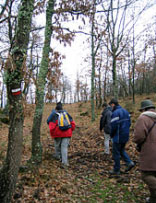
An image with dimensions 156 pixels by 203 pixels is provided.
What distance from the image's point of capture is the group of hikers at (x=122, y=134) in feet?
10.2

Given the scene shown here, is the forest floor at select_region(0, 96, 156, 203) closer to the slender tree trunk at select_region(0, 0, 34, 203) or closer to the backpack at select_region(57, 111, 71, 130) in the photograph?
the slender tree trunk at select_region(0, 0, 34, 203)

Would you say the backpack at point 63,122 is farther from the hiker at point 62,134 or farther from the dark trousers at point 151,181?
the dark trousers at point 151,181

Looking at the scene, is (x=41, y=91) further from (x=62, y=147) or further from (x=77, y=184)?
(x=77, y=184)

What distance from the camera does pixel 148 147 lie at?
313 centimetres

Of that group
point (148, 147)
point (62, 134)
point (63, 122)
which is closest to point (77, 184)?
point (62, 134)

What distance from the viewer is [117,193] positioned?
407 cm

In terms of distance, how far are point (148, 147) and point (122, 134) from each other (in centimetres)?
176

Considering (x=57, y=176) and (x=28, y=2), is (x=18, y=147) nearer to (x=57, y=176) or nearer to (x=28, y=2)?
(x=57, y=176)

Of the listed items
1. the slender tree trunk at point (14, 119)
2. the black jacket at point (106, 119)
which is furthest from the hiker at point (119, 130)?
the slender tree trunk at point (14, 119)

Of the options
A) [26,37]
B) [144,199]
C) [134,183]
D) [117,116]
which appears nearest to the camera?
[26,37]

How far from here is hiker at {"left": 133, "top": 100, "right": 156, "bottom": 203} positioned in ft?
10.0

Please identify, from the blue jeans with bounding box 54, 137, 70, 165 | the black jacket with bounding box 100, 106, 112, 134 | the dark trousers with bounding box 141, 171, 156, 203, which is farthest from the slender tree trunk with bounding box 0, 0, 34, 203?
the black jacket with bounding box 100, 106, 112, 134

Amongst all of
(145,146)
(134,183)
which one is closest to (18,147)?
(145,146)

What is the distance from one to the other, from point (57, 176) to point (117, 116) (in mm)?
2552
